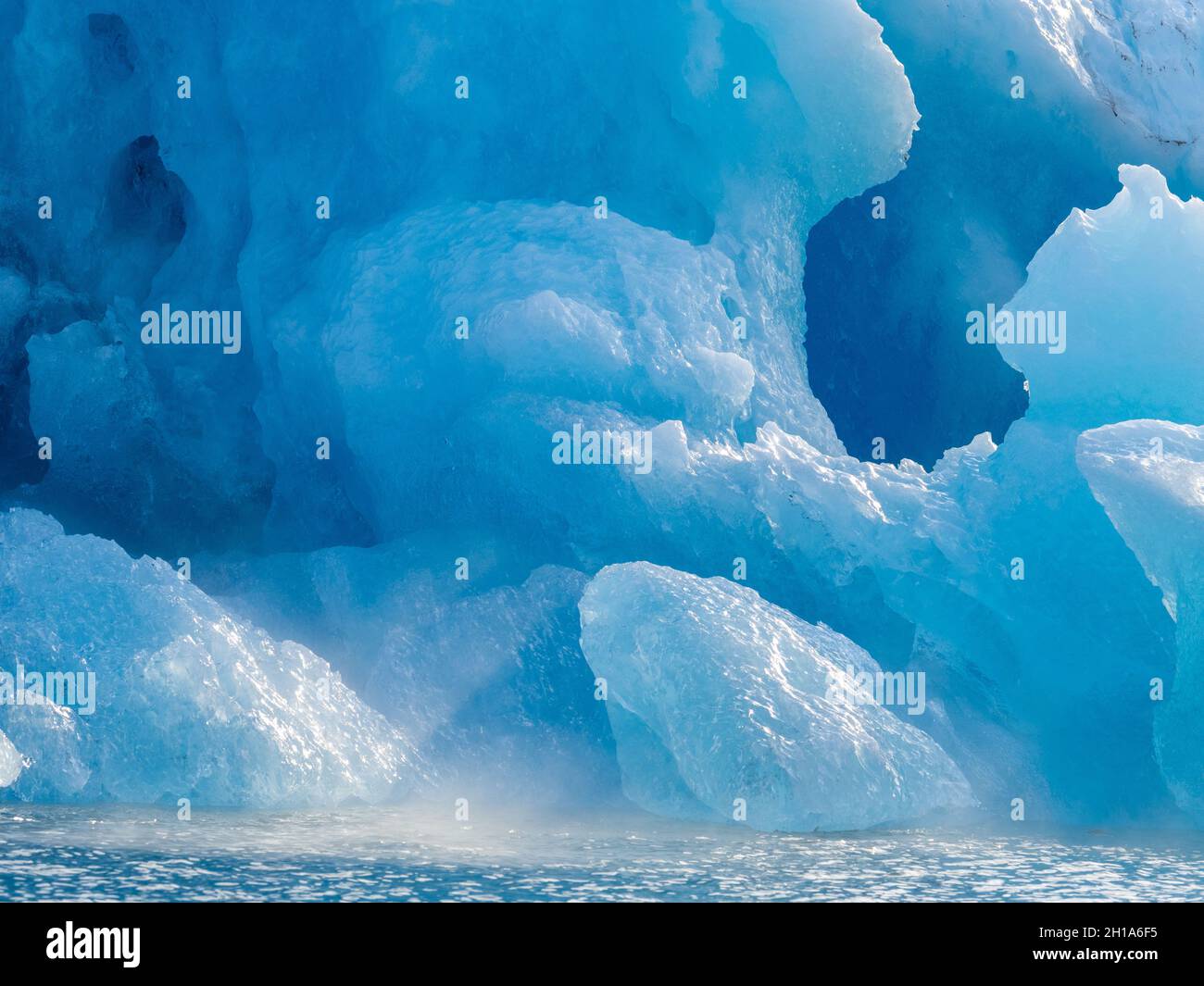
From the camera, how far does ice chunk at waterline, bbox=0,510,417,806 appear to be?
7105 millimetres

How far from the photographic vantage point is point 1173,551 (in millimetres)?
7039

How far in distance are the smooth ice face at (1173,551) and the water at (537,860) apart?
380 millimetres

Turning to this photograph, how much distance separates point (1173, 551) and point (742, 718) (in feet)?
7.15

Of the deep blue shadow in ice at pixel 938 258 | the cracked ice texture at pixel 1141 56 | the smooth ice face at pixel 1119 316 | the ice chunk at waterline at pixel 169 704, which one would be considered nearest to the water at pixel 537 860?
the ice chunk at waterline at pixel 169 704

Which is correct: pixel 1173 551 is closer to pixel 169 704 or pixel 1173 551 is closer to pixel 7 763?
pixel 169 704

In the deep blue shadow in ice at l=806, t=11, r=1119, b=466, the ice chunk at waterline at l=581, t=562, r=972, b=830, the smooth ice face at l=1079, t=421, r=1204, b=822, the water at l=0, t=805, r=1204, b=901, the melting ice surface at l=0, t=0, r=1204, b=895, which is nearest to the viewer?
the water at l=0, t=805, r=1204, b=901

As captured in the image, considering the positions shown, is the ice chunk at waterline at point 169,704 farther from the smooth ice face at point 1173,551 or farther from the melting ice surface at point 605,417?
the smooth ice face at point 1173,551

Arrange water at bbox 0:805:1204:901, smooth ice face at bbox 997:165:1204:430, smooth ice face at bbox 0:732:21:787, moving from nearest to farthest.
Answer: water at bbox 0:805:1204:901 < smooth ice face at bbox 0:732:21:787 < smooth ice face at bbox 997:165:1204:430

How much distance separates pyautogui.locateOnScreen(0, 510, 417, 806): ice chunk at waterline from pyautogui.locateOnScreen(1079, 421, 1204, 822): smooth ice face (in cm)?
368

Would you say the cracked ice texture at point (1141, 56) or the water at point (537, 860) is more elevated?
the cracked ice texture at point (1141, 56)

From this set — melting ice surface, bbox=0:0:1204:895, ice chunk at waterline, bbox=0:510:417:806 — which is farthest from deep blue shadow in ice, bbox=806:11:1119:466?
ice chunk at waterline, bbox=0:510:417:806

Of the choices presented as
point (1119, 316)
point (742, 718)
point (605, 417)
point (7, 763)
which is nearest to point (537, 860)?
point (742, 718)

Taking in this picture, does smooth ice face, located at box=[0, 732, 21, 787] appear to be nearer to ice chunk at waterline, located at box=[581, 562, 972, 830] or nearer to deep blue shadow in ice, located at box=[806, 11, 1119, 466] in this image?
ice chunk at waterline, located at box=[581, 562, 972, 830]

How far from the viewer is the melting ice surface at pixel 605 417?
715 centimetres
